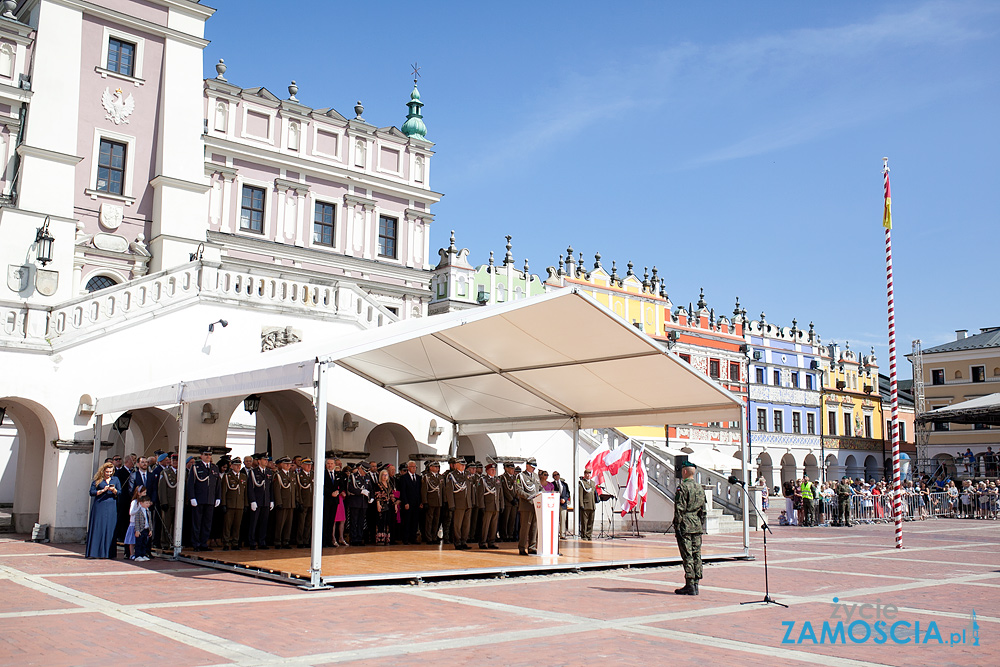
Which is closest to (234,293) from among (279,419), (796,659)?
(279,419)

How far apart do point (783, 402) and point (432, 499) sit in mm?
49346

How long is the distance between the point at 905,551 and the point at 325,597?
43.6 feet

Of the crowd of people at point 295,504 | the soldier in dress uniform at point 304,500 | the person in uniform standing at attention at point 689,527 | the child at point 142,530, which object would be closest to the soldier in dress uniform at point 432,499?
the crowd of people at point 295,504

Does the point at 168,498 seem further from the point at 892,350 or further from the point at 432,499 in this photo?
the point at 892,350

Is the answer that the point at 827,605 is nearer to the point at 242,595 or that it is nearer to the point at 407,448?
the point at 242,595

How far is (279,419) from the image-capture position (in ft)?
77.6

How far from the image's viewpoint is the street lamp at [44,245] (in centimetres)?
2418

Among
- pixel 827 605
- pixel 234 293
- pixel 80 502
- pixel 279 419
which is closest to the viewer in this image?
pixel 827 605

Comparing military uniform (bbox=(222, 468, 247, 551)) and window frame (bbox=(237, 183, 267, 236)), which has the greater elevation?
window frame (bbox=(237, 183, 267, 236))

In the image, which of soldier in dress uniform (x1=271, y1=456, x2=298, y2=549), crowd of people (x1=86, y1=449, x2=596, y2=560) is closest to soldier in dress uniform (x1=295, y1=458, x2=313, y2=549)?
crowd of people (x1=86, y1=449, x2=596, y2=560)

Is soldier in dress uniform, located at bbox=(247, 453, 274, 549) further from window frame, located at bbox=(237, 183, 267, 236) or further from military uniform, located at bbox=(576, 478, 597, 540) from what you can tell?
window frame, located at bbox=(237, 183, 267, 236)

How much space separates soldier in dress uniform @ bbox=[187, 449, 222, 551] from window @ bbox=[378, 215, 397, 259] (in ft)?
66.7

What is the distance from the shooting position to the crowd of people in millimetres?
15094

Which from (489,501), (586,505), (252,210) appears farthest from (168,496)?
(252,210)
